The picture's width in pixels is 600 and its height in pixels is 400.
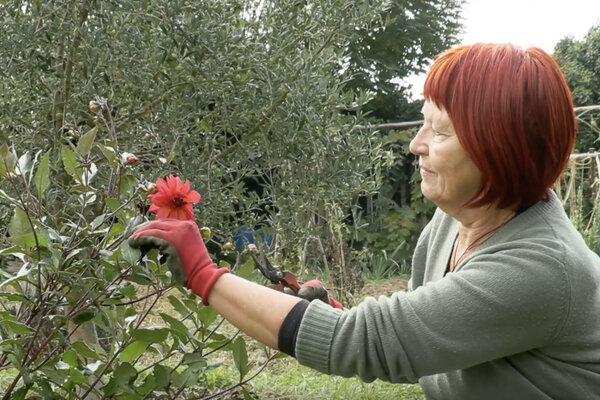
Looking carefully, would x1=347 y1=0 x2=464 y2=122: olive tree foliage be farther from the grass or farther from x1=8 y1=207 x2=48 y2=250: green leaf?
x1=8 y1=207 x2=48 y2=250: green leaf

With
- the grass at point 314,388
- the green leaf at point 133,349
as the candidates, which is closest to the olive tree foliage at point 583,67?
the grass at point 314,388

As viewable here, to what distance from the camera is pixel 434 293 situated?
5.37 feet

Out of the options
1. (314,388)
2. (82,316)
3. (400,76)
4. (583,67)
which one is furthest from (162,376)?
(400,76)

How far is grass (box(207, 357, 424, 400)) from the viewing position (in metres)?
3.86

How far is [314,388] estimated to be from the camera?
4016 mm

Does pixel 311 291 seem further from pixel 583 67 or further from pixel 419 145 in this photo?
pixel 583 67

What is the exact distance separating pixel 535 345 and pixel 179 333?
34.9 inches

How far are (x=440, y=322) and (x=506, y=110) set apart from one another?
18.1 inches

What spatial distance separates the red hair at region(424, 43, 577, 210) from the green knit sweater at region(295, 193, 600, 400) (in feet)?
0.46

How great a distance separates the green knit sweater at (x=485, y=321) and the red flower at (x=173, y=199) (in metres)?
0.35

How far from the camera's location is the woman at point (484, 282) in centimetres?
160

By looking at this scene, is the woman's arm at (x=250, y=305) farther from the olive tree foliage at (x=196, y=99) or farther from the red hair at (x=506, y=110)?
the olive tree foliage at (x=196, y=99)

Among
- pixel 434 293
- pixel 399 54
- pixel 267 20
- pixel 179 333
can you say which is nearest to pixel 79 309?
pixel 179 333

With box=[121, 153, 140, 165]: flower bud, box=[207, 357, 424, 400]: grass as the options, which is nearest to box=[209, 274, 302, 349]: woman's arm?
box=[121, 153, 140, 165]: flower bud
